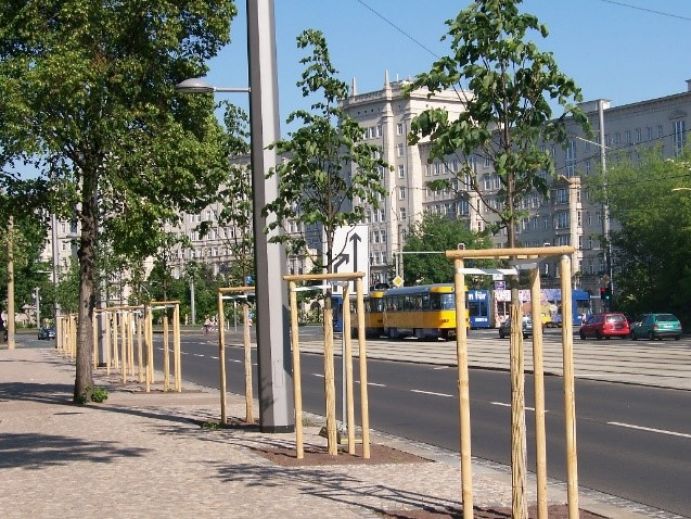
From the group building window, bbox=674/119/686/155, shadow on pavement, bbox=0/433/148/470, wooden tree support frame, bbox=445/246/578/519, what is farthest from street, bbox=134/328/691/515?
building window, bbox=674/119/686/155

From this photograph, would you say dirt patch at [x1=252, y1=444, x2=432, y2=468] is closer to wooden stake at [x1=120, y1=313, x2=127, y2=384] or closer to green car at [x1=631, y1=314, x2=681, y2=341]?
wooden stake at [x1=120, y1=313, x2=127, y2=384]

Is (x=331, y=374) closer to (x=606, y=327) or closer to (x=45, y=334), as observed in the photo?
(x=606, y=327)

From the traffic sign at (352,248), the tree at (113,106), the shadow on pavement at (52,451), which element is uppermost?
the tree at (113,106)

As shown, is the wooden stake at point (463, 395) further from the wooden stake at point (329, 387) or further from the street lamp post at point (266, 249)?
the street lamp post at point (266, 249)

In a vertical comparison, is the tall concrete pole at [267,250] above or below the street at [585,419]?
above

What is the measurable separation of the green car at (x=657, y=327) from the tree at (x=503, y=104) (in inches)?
2132

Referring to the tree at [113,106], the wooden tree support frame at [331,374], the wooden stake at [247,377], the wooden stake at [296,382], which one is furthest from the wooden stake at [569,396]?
the tree at [113,106]

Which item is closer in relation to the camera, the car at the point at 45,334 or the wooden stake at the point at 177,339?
the wooden stake at the point at 177,339

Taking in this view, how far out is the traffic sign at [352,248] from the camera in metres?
16.5

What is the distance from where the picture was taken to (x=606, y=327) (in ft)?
217

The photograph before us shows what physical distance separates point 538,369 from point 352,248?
7106 millimetres

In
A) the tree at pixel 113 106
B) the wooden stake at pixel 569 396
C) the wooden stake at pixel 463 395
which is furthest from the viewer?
the tree at pixel 113 106

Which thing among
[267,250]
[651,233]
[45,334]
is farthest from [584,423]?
[45,334]

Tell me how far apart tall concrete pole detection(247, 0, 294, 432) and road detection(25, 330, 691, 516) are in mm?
2085
